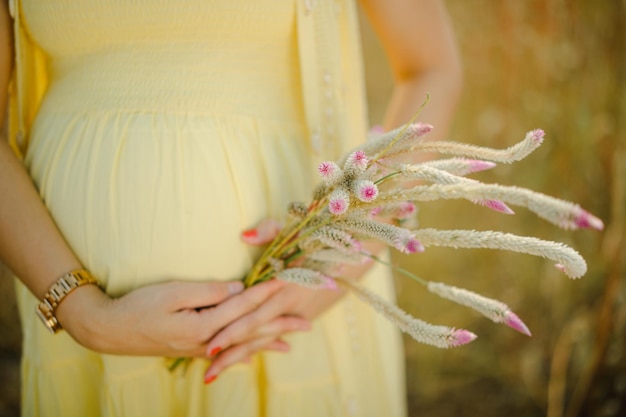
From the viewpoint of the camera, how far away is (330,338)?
4.15ft

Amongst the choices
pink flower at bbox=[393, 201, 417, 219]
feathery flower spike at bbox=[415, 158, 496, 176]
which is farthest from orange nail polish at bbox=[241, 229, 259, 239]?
feathery flower spike at bbox=[415, 158, 496, 176]

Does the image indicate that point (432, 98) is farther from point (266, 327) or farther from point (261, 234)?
point (266, 327)

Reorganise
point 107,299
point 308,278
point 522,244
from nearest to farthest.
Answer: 1. point 522,244
2. point 308,278
3. point 107,299

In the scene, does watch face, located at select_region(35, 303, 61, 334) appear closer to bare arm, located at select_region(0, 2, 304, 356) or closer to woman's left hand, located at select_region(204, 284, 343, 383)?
→ bare arm, located at select_region(0, 2, 304, 356)

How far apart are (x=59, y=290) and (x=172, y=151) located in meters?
0.35

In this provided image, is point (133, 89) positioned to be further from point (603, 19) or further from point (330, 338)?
point (603, 19)

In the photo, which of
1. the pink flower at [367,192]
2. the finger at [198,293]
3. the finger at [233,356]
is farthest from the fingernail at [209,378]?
the pink flower at [367,192]

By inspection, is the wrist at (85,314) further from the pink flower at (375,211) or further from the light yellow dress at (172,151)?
the pink flower at (375,211)

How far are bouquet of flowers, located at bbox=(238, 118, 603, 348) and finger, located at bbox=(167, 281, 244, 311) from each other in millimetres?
131

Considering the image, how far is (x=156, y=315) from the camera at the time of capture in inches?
38.0

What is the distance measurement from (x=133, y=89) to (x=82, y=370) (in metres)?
0.64

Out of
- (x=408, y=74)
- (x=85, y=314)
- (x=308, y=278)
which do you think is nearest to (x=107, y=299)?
(x=85, y=314)

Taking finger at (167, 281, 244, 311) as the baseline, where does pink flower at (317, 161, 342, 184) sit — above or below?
above

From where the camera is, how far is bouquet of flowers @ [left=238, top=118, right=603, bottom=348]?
0.66m
